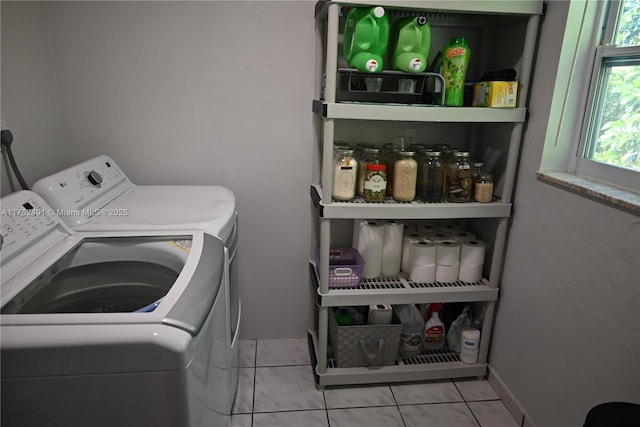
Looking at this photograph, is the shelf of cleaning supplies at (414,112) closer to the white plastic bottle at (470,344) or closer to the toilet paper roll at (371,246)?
the toilet paper roll at (371,246)

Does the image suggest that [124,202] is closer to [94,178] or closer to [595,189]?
[94,178]

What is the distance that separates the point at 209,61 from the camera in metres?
1.97

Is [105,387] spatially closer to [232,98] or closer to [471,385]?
[232,98]

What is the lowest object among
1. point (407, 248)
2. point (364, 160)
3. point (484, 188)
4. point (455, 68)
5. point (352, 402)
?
point (352, 402)

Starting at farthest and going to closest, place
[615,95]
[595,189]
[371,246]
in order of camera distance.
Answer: [371,246]
[615,95]
[595,189]

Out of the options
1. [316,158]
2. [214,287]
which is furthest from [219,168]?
[214,287]

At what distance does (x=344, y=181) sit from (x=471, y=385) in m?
1.21

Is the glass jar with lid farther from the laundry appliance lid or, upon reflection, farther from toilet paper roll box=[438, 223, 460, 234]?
the laundry appliance lid

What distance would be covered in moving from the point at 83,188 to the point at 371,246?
122 cm

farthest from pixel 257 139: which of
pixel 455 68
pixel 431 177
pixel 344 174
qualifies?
pixel 455 68

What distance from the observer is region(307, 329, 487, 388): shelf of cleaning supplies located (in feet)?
6.64

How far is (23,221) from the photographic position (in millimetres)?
→ 1226

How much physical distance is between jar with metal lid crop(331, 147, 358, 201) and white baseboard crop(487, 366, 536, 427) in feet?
3.74

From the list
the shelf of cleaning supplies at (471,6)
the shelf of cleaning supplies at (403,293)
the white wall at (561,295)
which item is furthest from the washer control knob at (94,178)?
the white wall at (561,295)
